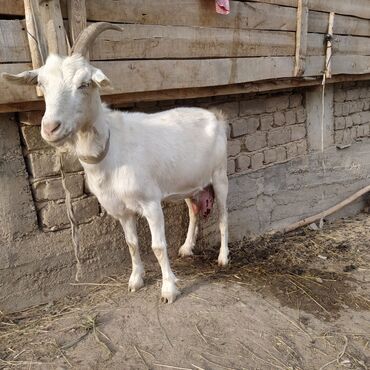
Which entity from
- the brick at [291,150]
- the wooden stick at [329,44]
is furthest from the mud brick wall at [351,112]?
the brick at [291,150]

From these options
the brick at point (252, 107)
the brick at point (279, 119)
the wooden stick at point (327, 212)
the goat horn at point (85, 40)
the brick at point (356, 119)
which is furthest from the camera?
the brick at point (356, 119)

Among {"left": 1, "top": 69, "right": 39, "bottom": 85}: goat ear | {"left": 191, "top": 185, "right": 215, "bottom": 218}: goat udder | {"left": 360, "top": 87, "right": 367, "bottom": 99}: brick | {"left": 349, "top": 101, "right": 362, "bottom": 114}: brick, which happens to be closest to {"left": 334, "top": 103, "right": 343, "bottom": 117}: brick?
{"left": 349, "top": 101, "right": 362, "bottom": 114}: brick

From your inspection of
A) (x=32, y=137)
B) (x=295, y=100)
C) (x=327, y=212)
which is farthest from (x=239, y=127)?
(x=32, y=137)

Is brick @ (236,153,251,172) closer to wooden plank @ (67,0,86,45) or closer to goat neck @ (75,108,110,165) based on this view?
goat neck @ (75,108,110,165)

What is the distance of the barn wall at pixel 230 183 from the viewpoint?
10.8 feet

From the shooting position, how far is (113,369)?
8.77ft

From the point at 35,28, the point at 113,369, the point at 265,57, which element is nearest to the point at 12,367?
the point at 113,369

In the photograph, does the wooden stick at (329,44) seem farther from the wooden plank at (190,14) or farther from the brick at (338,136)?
the brick at (338,136)

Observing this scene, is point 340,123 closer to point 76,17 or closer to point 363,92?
point 363,92

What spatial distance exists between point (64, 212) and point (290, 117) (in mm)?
3272

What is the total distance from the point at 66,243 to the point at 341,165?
454 centimetres

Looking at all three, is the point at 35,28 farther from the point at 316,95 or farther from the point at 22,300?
the point at 316,95

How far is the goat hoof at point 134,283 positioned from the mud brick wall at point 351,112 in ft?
13.1

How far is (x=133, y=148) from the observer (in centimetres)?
313
